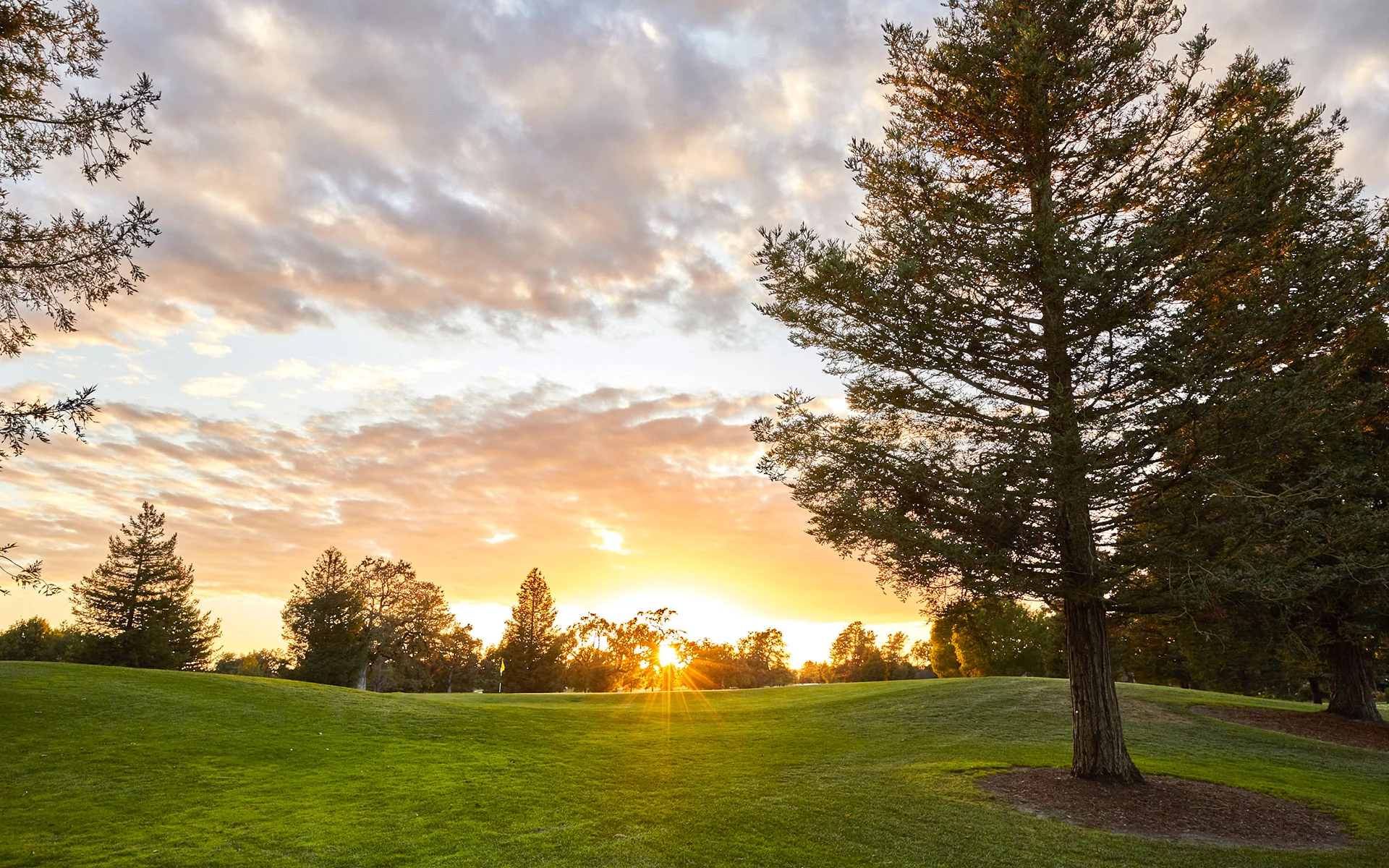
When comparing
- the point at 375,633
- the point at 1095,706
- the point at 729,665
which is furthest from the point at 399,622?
the point at 1095,706

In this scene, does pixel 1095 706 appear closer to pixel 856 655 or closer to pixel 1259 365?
pixel 1259 365

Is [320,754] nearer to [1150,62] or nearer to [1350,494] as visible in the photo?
[1150,62]

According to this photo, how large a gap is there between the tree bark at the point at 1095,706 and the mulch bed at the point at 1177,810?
0.88 feet

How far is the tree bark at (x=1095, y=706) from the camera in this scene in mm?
12883

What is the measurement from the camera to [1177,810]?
11484 millimetres

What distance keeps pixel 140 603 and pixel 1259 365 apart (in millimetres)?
57490

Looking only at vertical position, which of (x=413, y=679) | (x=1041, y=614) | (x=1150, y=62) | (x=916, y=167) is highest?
(x=1150, y=62)

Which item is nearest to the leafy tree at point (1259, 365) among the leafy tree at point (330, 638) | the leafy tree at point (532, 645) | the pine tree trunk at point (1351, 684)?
the pine tree trunk at point (1351, 684)

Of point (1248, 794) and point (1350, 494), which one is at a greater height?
point (1350, 494)

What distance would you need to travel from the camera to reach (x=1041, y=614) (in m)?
59.8

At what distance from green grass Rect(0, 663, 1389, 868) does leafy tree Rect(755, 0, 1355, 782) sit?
413cm

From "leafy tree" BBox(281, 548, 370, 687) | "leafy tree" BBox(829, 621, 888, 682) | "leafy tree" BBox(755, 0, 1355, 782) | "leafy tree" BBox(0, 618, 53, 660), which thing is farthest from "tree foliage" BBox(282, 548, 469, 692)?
"leafy tree" BBox(829, 621, 888, 682)

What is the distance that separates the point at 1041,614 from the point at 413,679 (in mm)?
55127

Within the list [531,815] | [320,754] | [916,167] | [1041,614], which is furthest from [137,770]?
[1041,614]
